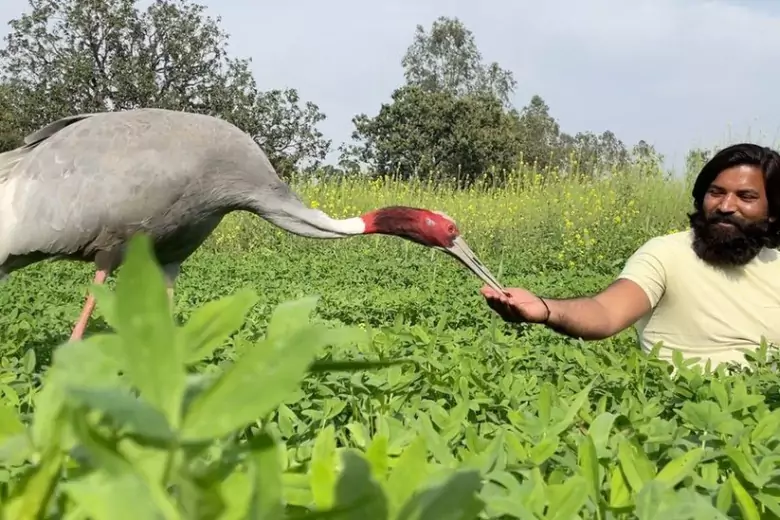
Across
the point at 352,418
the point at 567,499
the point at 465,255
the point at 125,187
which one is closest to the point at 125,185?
the point at 125,187

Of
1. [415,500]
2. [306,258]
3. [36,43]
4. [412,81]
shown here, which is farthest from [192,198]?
[412,81]

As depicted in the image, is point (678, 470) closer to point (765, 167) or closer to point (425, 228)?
point (765, 167)

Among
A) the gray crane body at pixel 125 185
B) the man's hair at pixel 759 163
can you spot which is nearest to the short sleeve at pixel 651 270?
the man's hair at pixel 759 163

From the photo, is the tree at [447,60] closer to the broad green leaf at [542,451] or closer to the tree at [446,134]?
the tree at [446,134]

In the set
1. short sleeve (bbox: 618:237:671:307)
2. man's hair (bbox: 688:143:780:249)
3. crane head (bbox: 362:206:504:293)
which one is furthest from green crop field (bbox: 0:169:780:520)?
crane head (bbox: 362:206:504:293)

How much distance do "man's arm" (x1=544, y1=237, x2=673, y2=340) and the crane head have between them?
64.0 inches

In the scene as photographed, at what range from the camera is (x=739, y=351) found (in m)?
3.72

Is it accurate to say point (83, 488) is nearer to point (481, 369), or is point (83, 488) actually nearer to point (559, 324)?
point (481, 369)

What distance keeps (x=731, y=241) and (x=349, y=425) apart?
3.01 metres

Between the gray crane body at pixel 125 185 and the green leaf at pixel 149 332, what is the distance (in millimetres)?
4796

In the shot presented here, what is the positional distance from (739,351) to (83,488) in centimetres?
370

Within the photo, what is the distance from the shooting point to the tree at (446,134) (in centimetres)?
4047

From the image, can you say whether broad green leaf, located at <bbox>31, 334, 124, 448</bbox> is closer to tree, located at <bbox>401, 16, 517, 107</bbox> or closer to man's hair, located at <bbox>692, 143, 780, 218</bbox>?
man's hair, located at <bbox>692, 143, 780, 218</bbox>

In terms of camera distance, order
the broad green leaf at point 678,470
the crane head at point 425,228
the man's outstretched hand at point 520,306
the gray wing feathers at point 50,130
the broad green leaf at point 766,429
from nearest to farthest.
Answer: the broad green leaf at point 678,470 → the broad green leaf at point 766,429 → the man's outstretched hand at point 520,306 → the gray wing feathers at point 50,130 → the crane head at point 425,228
